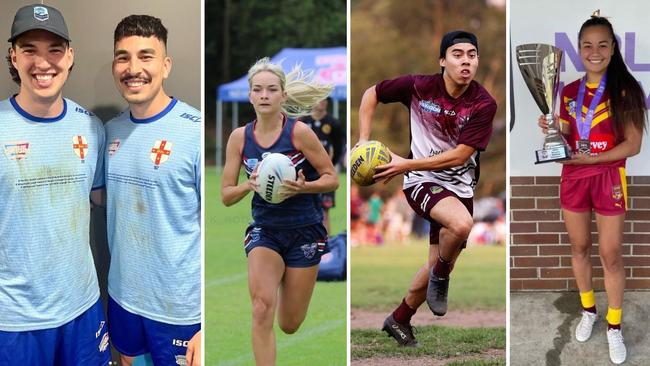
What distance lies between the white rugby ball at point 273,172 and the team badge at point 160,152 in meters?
0.41

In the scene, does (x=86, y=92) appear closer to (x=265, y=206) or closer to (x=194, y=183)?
(x=194, y=183)

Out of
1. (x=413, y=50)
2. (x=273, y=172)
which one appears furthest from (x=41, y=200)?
(x=413, y=50)

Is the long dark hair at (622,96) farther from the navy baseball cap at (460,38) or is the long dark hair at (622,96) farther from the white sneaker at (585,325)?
the white sneaker at (585,325)

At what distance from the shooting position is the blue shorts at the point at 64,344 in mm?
3613

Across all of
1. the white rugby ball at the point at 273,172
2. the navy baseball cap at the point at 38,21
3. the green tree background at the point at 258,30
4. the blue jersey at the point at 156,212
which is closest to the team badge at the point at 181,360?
the blue jersey at the point at 156,212

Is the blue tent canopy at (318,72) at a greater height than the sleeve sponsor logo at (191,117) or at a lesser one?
greater

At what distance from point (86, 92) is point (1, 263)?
869 mm

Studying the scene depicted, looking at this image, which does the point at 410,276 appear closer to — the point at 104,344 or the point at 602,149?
the point at 602,149

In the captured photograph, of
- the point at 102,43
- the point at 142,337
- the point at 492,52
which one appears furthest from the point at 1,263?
the point at 492,52

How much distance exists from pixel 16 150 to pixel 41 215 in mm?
294

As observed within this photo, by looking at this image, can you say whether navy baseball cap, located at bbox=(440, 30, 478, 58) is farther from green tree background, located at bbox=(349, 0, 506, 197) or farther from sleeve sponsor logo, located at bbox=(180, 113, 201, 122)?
sleeve sponsor logo, located at bbox=(180, 113, 201, 122)

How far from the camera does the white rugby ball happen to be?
149 inches

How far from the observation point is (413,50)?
6387 mm

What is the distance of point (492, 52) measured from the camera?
4836 millimetres
